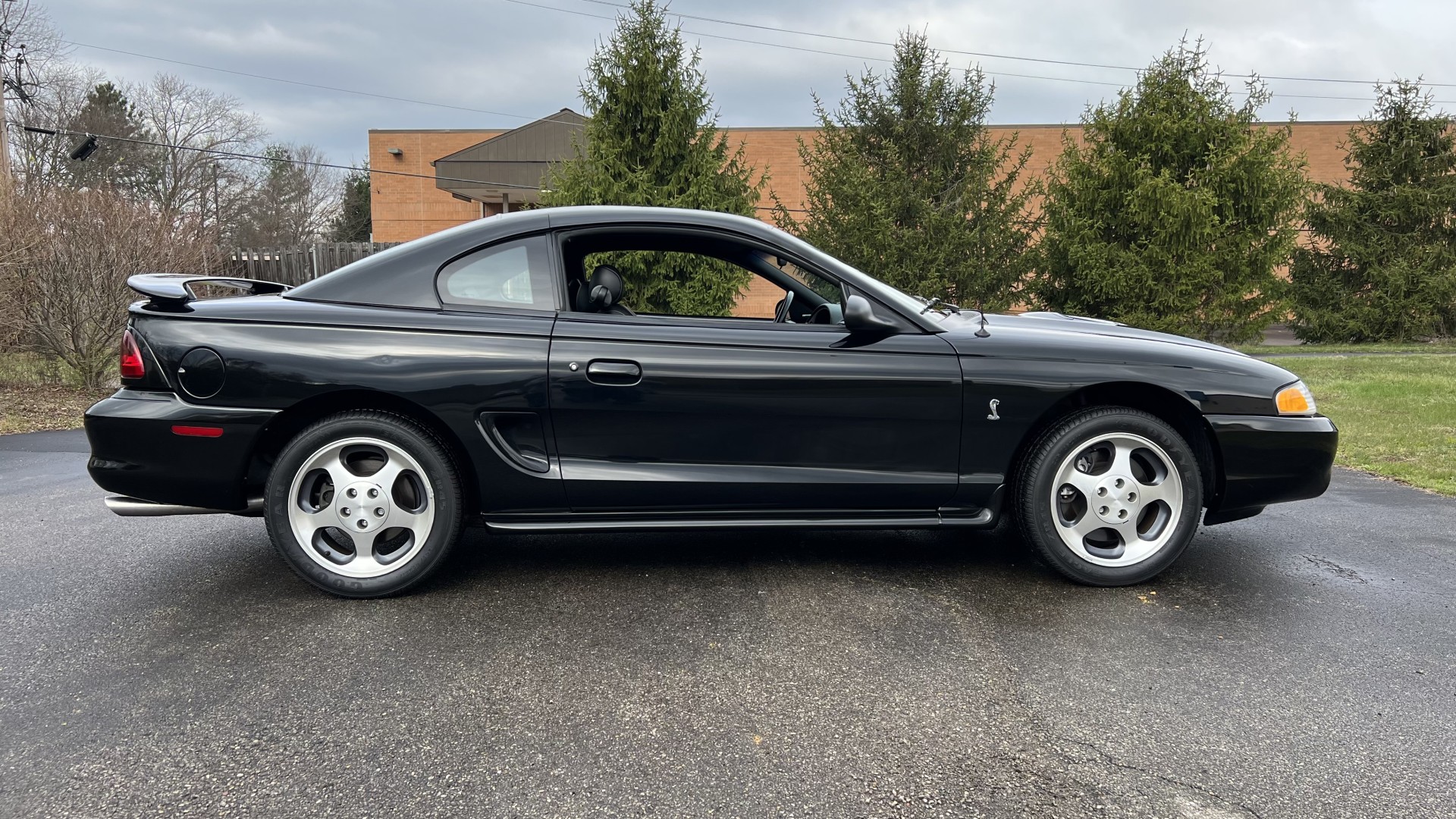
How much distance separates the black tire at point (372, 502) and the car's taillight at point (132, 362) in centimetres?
58

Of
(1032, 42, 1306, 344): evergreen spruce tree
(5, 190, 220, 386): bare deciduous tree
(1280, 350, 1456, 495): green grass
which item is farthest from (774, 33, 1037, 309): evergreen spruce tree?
(5, 190, 220, 386): bare deciduous tree

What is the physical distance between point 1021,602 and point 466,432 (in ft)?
7.21

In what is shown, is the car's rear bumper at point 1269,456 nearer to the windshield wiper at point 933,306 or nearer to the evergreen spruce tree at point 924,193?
the windshield wiper at point 933,306

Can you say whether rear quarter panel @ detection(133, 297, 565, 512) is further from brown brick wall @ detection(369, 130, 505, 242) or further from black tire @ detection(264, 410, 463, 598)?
brown brick wall @ detection(369, 130, 505, 242)

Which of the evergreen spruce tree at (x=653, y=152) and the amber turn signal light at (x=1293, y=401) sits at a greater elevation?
the evergreen spruce tree at (x=653, y=152)

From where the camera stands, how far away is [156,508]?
3318 millimetres

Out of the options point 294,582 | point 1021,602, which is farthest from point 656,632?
point 294,582

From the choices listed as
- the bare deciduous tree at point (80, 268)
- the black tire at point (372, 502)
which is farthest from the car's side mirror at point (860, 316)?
the bare deciduous tree at point (80, 268)

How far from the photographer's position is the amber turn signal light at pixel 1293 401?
3455 millimetres

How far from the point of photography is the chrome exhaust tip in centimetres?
330

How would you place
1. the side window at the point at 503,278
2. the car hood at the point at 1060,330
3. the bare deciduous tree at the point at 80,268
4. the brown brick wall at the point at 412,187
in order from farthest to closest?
the brown brick wall at the point at 412,187, the bare deciduous tree at the point at 80,268, the car hood at the point at 1060,330, the side window at the point at 503,278

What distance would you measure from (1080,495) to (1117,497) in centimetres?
14

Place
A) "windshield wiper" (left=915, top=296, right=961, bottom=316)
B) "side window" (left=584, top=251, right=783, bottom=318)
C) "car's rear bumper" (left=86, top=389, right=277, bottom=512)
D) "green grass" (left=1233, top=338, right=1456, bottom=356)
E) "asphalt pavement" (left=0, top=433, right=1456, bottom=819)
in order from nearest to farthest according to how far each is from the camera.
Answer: "asphalt pavement" (left=0, top=433, right=1456, bottom=819) → "car's rear bumper" (left=86, top=389, right=277, bottom=512) → "windshield wiper" (left=915, top=296, right=961, bottom=316) → "side window" (left=584, top=251, right=783, bottom=318) → "green grass" (left=1233, top=338, right=1456, bottom=356)

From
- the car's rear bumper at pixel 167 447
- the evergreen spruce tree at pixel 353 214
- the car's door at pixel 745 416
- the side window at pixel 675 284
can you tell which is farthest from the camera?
the evergreen spruce tree at pixel 353 214
